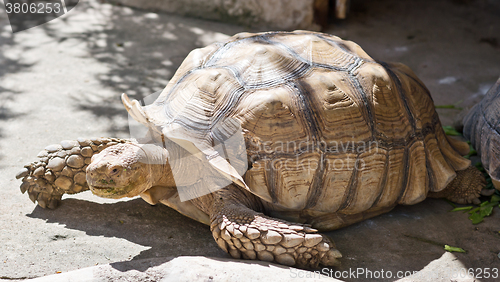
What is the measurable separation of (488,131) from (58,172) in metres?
3.24

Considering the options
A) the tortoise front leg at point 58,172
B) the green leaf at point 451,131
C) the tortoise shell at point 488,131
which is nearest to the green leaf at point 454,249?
the tortoise shell at point 488,131

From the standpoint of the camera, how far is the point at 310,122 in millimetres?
2680

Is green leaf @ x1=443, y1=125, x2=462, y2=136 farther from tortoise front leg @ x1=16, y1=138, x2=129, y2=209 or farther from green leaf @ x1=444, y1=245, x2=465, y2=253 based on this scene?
tortoise front leg @ x1=16, y1=138, x2=129, y2=209

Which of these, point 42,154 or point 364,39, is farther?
point 364,39

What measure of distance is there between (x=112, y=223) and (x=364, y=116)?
1814 millimetres

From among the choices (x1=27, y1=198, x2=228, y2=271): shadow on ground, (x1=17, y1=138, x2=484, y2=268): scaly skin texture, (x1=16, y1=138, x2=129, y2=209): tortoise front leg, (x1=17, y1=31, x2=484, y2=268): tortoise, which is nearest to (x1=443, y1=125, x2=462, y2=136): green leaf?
(x1=17, y1=31, x2=484, y2=268): tortoise

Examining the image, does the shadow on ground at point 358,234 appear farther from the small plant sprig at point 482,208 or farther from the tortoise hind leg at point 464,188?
the tortoise hind leg at point 464,188

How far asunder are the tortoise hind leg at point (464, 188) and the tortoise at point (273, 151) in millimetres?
285

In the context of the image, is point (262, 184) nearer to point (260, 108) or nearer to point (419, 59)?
point (260, 108)

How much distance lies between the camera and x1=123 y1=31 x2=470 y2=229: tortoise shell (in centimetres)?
262

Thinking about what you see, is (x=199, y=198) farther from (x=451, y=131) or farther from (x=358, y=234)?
(x=451, y=131)

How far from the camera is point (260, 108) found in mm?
2615

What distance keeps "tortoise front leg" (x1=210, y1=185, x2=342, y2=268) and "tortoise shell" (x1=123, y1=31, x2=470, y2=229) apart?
185mm

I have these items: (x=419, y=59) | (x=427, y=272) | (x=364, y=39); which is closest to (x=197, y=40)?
(x=364, y=39)
